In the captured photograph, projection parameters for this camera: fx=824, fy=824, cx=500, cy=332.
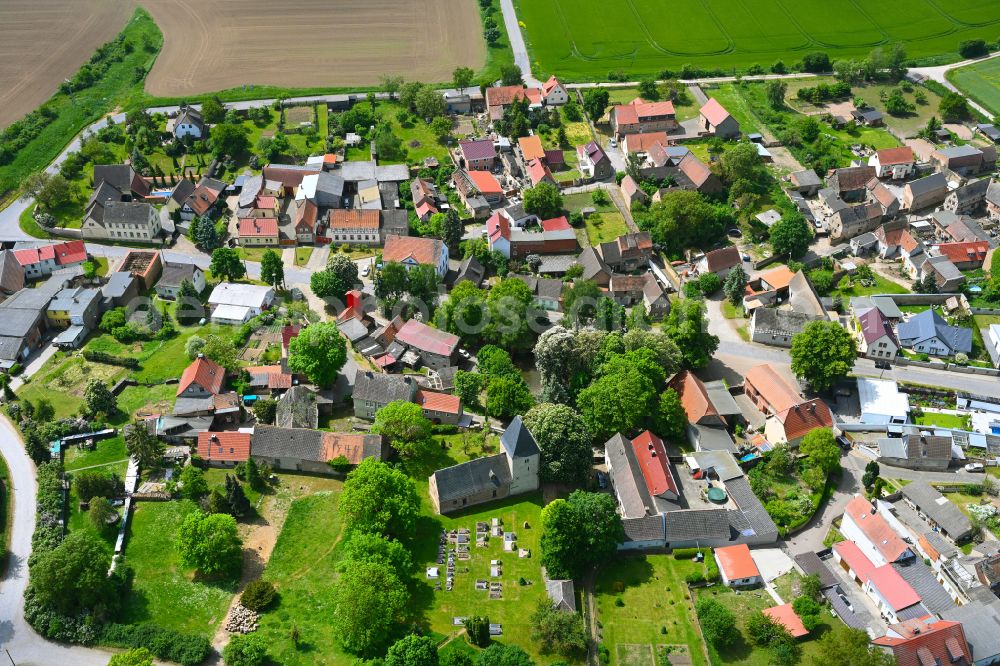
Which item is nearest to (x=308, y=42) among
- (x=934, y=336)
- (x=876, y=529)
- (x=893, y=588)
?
(x=934, y=336)

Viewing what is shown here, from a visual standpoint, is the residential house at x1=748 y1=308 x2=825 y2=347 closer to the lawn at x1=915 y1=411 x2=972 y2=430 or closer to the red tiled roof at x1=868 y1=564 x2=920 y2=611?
the lawn at x1=915 y1=411 x2=972 y2=430

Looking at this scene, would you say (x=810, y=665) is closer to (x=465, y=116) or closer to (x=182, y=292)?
(x=182, y=292)

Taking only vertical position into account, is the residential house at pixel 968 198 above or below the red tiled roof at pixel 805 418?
above

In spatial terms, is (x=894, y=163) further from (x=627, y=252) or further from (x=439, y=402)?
(x=439, y=402)

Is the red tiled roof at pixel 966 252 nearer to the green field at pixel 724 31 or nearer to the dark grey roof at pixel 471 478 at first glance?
the green field at pixel 724 31

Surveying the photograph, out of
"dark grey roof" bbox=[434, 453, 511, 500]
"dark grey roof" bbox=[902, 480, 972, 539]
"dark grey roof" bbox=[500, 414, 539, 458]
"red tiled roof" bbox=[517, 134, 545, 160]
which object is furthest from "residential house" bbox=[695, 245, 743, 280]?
"dark grey roof" bbox=[434, 453, 511, 500]

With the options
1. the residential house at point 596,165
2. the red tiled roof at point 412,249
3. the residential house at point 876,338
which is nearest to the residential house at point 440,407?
the red tiled roof at point 412,249
